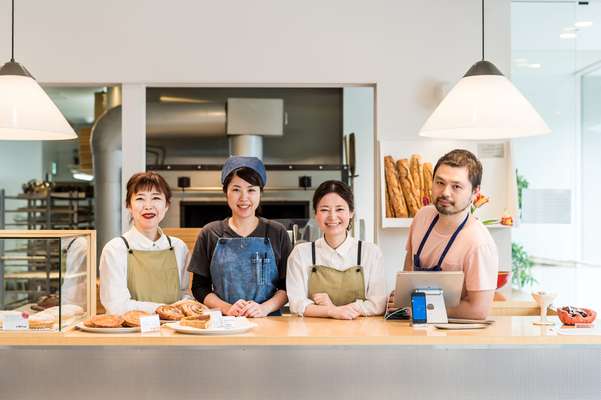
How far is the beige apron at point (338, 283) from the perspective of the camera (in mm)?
3080

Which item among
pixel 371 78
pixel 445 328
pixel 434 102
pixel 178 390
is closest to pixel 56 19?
pixel 371 78

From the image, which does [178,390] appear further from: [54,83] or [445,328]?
[54,83]

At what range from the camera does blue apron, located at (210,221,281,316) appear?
3.25 meters

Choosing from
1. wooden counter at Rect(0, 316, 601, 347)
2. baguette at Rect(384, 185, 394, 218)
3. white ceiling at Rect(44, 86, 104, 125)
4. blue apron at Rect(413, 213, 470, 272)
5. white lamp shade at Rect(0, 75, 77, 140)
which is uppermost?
white ceiling at Rect(44, 86, 104, 125)

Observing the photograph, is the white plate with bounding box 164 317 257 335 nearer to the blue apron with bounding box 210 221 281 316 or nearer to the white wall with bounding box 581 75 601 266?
the blue apron with bounding box 210 221 281 316

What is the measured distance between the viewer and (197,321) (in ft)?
8.61

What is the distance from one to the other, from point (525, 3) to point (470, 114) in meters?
2.77

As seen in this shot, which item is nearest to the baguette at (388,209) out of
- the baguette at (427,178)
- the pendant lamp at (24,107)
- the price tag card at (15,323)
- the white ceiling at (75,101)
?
the baguette at (427,178)

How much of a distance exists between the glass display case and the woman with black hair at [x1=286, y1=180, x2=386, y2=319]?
3.11 feet

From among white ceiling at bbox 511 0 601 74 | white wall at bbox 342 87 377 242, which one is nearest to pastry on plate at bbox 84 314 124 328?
white ceiling at bbox 511 0 601 74

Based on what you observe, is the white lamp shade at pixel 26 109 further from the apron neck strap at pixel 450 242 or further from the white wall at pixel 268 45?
the white wall at pixel 268 45

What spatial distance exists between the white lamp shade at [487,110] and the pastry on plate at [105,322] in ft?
4.67

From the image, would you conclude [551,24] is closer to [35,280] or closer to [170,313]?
[170,313]

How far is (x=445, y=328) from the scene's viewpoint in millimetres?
2662
